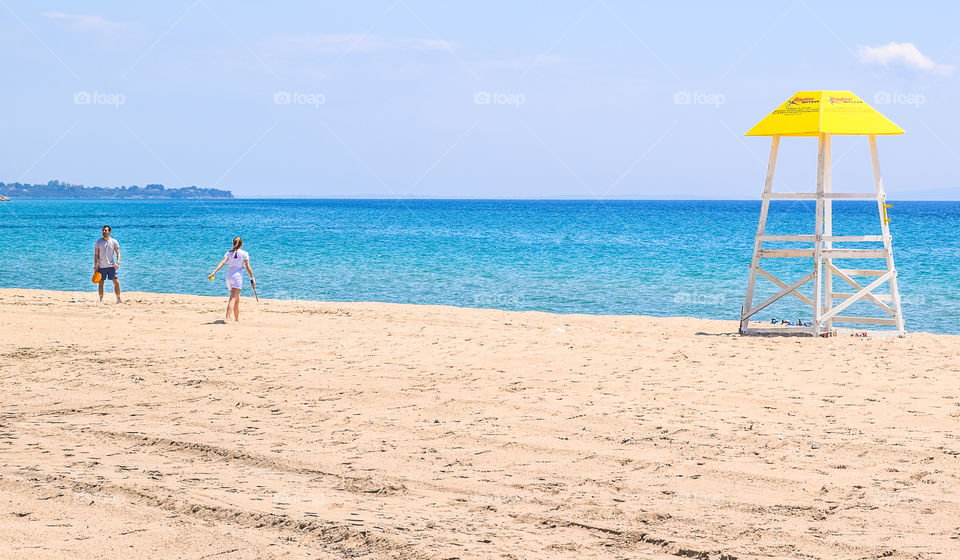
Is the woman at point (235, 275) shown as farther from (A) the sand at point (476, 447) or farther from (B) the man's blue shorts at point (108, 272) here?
(B) the man's blue shorts at point (108, 272)

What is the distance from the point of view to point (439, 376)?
980cm

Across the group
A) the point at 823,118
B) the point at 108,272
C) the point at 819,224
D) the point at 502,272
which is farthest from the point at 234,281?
the point at 502,272

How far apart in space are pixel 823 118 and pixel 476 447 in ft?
26.3

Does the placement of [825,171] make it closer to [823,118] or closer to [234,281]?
[823,118]

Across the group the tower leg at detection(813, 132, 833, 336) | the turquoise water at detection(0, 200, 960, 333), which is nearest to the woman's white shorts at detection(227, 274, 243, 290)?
the turquoise water at detection(0, 200, 960, 333)

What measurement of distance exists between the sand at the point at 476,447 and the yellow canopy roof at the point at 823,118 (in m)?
2.86

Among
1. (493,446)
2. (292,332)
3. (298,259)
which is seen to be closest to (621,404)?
(493,446)

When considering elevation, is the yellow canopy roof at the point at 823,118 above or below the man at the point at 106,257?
above

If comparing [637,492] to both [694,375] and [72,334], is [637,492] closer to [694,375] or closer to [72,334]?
[694,375]

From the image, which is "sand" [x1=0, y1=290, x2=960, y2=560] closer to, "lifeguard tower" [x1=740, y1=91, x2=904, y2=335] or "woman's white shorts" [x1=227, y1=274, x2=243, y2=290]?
"lifeguard tower" [x1=740, y1=91, x2=904, y2=335]

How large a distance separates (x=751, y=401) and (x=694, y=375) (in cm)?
136

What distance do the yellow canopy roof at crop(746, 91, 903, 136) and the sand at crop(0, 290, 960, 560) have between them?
2858 millimetres

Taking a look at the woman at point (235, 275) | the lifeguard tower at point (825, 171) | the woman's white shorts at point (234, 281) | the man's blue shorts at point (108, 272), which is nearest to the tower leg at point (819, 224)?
the lifeguard tower at point (825, 171)

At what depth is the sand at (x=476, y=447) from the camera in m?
5.03
